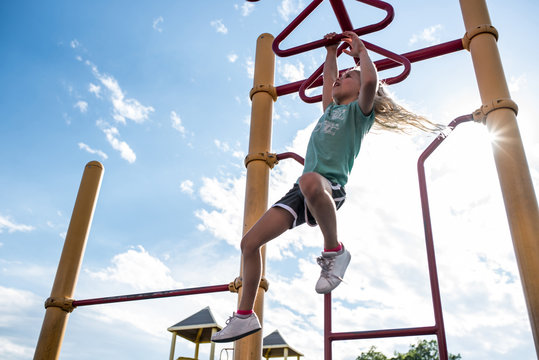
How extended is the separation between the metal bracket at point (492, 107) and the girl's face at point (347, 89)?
0.74 metres

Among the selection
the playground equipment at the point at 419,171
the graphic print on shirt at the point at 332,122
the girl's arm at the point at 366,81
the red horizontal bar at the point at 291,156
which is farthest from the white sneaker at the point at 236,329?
the red horizontal bar at the point at 291,156

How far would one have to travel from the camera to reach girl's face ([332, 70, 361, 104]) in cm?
238

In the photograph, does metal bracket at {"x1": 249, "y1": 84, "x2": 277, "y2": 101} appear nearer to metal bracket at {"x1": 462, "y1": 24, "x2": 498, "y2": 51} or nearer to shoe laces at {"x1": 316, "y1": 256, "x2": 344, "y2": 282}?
metal bracket at {"x1": 462, "y1": 24, "x2": 498, "y2": 51}

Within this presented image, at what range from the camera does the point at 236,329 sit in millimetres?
1976

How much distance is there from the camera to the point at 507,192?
2246mm

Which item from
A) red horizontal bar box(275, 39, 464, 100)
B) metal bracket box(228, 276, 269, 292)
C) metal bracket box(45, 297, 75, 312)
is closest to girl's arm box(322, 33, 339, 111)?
red horizontal bar box(275, 39, 464, 100)

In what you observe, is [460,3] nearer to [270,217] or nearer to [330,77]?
[330,77]

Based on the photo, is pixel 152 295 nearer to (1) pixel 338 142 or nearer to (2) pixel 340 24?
(1) pixel 338 142

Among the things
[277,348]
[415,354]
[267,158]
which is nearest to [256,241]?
[267,158]

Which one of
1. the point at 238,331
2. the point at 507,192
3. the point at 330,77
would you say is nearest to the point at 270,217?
the point at 238,331

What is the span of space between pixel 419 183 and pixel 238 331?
1302 mm

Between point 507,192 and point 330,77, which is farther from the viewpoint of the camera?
point 330,77

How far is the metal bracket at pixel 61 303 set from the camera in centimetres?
343

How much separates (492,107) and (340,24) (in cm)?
96
